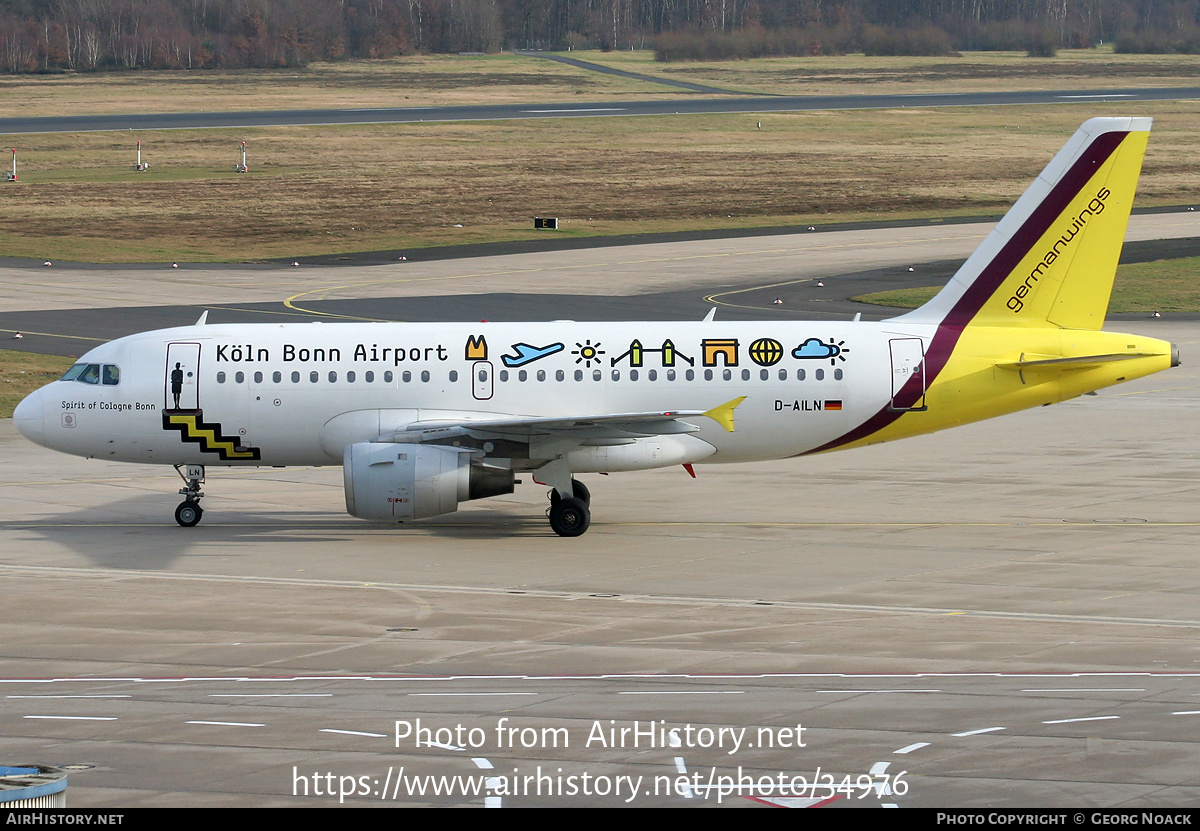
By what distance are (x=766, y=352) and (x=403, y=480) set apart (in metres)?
8.60

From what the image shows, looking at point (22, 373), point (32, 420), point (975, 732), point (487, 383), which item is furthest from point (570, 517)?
point (22, 373)

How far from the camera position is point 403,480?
105ft

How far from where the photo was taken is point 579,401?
34156mm

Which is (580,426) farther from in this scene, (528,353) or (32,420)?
(32,420)

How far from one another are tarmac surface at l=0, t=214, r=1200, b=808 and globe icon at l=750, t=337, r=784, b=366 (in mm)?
3779

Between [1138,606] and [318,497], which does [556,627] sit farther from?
[318,497]

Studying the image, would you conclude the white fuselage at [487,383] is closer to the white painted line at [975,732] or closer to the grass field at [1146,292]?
the white painted line at [975,732]

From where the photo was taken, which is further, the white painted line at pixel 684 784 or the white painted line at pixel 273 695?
the white painted line at pixel 273 695

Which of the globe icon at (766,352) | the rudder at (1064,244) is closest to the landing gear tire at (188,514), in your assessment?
the globe icon at (766,352)

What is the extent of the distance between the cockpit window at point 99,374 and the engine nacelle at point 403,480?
6260 millimetres

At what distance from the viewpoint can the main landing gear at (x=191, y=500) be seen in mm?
35062
